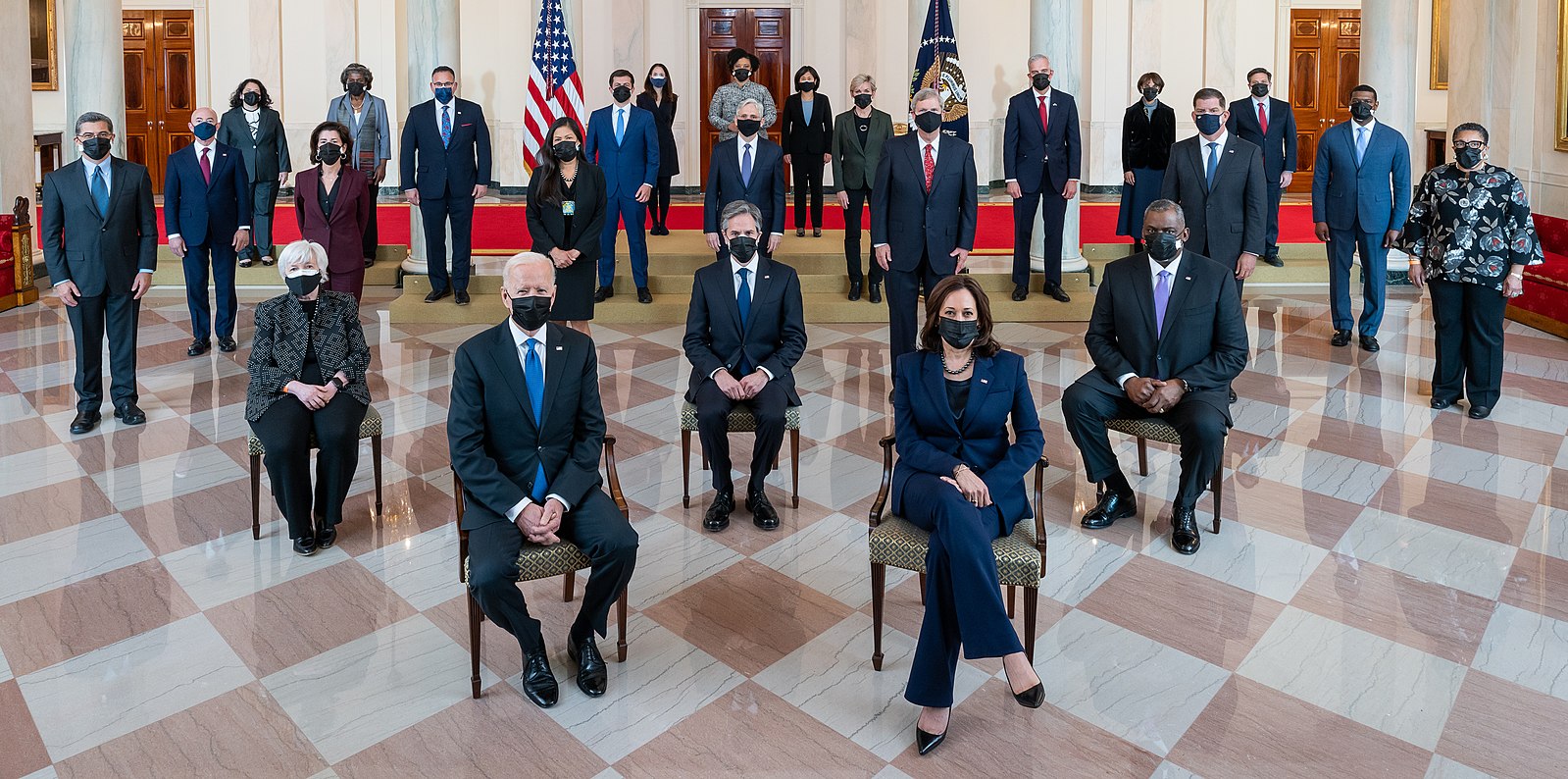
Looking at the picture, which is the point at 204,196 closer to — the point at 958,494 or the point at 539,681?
the point at 539,681

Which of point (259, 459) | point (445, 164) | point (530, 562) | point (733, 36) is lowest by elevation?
point (530, 562)

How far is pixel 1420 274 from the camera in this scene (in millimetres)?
7277

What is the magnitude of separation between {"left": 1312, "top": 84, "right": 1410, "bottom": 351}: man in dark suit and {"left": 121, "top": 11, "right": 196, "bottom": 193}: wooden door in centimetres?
1579

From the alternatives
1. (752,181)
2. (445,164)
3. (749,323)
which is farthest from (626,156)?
A: (749,323)

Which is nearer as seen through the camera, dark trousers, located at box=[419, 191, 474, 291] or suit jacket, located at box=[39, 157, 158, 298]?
suit jacket, located at box=[39, 157, 158, 298]

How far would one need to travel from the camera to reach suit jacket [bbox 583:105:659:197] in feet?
31.6

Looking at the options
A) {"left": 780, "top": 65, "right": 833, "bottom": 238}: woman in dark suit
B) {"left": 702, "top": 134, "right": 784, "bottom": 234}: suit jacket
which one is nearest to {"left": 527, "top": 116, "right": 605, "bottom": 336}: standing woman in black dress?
{"left": 702, "top": 134, "right": 784, "bottom": 234}: suit jacket

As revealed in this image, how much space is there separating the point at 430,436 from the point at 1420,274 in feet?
19.7

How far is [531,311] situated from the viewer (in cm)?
395

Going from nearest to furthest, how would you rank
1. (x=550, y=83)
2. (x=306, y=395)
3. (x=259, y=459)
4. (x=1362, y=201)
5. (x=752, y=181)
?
(x=306, y=395) < (x=259, y=459) < (x=752, y=181) < (x=1362, y=201) < (x=550, y=83)

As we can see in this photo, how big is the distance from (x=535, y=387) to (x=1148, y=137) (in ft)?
28.2

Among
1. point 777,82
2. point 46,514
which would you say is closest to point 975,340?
point 46,514

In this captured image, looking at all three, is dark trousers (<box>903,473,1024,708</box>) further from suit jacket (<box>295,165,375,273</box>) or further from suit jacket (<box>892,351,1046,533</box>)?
suit jacket (<box>295,165,375,273</box>)

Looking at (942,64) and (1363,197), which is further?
(942,64)
